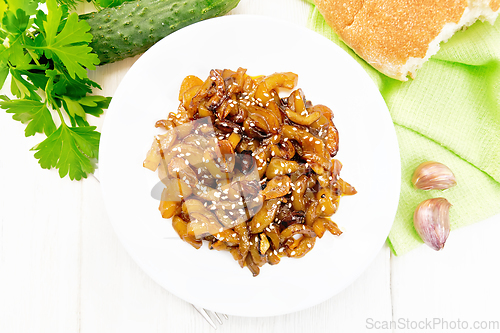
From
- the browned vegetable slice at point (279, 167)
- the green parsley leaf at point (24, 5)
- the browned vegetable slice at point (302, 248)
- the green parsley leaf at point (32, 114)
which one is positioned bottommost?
the browned vegetable slice at point (302, 248)

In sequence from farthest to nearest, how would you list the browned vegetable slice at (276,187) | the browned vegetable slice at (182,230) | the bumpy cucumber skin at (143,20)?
the bumpy cucumber skin at (143,20) → the browned vegetable slice at (182,230) → the browned vegetable slice at (276,187)

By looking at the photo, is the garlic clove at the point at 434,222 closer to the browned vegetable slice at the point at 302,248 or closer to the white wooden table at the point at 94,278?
the white wooden table at the point at 94,278

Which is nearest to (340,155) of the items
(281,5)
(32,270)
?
(281,5)

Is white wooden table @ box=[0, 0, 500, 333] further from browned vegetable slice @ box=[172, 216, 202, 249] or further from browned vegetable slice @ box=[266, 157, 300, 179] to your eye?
browned vegetable slice @ box=[266, 157, 300, 179]

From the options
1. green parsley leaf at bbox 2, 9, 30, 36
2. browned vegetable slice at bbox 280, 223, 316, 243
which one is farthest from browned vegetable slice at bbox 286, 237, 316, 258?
green parsley leaf at bbox 2, 9, 30, 36

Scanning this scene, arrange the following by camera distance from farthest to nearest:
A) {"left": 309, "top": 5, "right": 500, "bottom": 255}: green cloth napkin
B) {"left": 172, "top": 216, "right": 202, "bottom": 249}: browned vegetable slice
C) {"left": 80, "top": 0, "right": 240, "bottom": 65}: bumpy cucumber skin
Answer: {"left": 309, "top": 5, "right": 500, "bottom": 255}: green cloth napkin, {"left": 80, "top": 0, "right": 240, "bottom": 65}: bumpy cucumber skin, {"left": 172, "top": 216, "right": 202, "bottom": 249}: browned vegetable slice

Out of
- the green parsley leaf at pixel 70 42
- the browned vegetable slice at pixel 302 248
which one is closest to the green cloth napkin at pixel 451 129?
the browned vegetable slice at pixel 302 248

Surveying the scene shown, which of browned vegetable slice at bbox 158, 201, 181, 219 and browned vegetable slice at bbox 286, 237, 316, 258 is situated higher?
browned vegetable slice at bbox 158, 201, 181, 219
